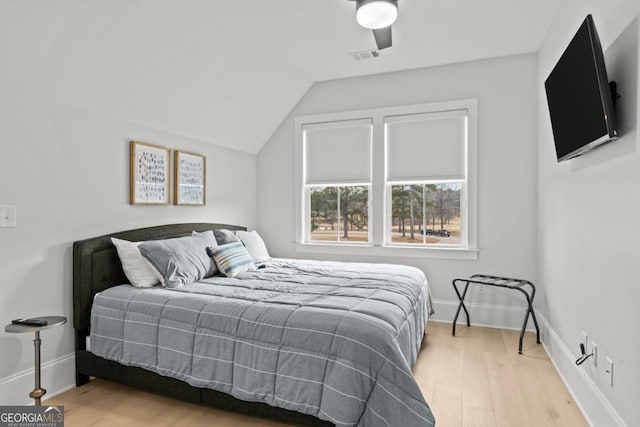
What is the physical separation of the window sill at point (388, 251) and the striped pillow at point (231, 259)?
1377mm

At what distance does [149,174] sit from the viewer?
3.33m

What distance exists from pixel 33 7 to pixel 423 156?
3.51 metres

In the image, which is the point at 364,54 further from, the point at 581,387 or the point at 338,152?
the point at 581,387

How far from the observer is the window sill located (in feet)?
13.4

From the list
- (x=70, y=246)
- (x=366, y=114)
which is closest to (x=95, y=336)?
(x=70, y=246)

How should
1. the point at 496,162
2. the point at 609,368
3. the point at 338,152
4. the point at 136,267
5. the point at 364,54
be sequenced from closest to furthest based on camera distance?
the point at 609,368, the point at 136,267, the point at 364,54, the point at 496,162, the point at 338,152

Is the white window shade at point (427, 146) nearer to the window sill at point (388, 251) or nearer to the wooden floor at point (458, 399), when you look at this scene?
the window sill at point (388, 251)

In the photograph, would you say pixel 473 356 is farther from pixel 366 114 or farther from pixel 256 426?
pixel 366 114

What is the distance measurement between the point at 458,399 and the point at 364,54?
10.4ft

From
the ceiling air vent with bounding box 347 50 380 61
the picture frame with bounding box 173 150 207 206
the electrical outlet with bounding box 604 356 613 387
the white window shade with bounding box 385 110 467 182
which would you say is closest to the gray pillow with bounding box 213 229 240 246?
the picture frame with bounding box 173 150 207 206

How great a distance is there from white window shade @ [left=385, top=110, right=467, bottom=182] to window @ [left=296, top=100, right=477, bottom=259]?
0.01m

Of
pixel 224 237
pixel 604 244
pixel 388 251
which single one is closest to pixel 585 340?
pixel 604 244

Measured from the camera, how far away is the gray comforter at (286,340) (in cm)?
183

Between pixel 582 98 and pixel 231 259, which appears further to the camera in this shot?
pixel 231 259
